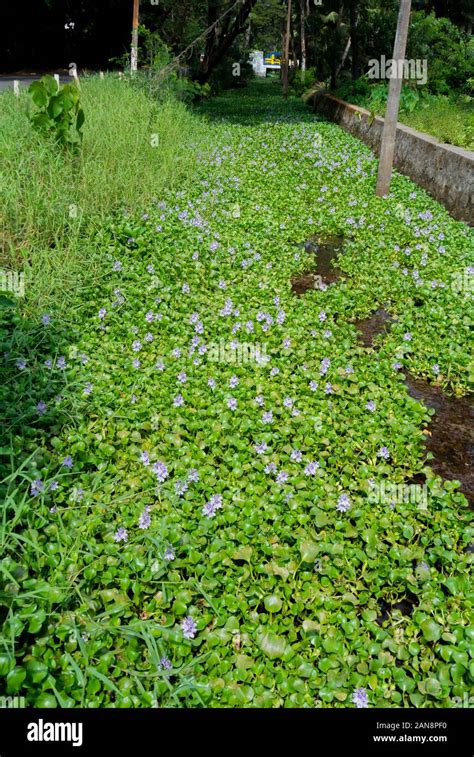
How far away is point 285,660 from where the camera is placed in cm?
242

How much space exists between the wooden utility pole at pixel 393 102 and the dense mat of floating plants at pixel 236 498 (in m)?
3.26

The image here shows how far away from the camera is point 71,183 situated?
676 cm

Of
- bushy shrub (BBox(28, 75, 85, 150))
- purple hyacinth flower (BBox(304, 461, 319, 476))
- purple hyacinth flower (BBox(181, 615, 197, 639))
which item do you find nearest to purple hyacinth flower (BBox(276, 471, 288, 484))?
purple hyacinth flower (BBox(304, 461, 319, 476))

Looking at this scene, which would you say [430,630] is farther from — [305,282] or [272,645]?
[305,282]

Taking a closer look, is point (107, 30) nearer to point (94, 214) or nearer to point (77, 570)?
point (94, 214)

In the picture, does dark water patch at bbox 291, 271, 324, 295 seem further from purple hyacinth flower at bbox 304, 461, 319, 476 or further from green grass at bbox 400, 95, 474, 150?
green grass at bbox 400, 95, 474, 150

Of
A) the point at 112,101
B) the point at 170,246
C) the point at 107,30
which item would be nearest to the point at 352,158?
the point at 112,101

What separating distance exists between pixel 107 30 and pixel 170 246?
95.5ft

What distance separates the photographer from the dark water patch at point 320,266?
6.27m

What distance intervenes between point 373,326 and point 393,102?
4.79m

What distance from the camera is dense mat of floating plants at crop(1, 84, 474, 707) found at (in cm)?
237

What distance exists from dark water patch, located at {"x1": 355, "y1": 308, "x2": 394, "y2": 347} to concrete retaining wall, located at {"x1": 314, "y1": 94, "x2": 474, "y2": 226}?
9.42ft

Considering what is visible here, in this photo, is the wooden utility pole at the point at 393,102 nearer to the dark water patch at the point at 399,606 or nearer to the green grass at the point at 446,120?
the green grass at the point at 446,120
